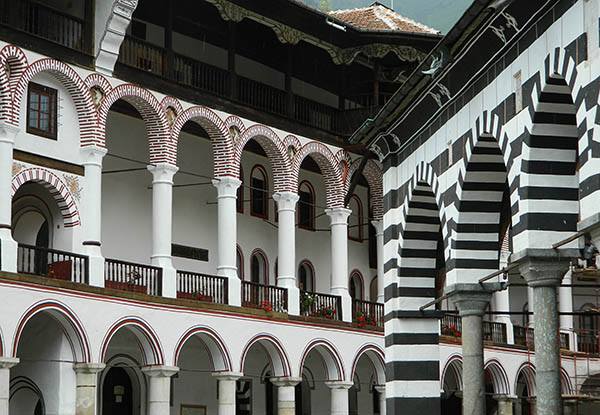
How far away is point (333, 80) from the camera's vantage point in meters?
30.6

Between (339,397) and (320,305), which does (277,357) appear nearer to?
(320,305)

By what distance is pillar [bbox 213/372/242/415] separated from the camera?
24250 millimetres

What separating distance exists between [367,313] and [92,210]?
31.7ft

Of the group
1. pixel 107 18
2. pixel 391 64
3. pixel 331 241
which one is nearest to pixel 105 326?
pixel 107 18

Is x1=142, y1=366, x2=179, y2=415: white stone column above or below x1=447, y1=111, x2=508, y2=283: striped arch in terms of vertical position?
below

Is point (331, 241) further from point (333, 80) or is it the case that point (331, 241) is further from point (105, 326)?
point (105, 326)

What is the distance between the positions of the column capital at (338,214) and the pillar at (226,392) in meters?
5.72

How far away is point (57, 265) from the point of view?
21.2 metres

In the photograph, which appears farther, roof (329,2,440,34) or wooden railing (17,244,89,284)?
roof (329,2,440,34)

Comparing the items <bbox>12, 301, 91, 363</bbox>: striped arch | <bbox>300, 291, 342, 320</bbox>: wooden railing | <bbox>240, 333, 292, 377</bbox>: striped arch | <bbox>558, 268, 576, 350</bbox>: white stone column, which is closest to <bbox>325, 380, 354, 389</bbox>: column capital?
<bbox>300, 291, 342, 320</bbox>: wooden railing

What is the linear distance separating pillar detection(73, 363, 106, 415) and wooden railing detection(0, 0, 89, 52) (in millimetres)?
5980

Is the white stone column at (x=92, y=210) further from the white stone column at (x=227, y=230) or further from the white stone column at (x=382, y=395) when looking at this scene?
the white stone column at (x=382, y=395)

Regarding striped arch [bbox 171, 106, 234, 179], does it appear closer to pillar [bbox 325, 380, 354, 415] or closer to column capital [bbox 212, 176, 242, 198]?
column capital [bbox 212, 176, 242, 198]

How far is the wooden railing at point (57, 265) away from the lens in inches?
827
